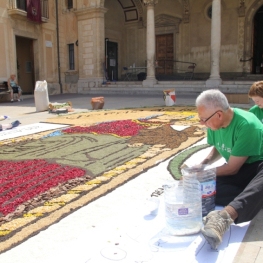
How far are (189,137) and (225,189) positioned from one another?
2936mm

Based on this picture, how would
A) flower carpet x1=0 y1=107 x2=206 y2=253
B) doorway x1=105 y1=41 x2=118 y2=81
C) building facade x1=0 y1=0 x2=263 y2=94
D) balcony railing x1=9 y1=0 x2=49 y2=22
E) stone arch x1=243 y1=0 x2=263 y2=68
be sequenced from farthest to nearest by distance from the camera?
doorway x1=105 y1=41 x2=118 y2=81, stone arch x1=243 y1=0 x2=263 y2=68, building facade x1=0 y1=0 x2=263 y2=94, balcony railing x1=9 y1=0 x2=49 y2=22, flower carpet x1=0 y1=107 x2=206 y2=253

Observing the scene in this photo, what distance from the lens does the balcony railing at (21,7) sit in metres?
16.8

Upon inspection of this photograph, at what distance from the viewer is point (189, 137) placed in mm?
5477

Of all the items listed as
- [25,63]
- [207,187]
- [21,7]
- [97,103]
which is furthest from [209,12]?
[207,187]

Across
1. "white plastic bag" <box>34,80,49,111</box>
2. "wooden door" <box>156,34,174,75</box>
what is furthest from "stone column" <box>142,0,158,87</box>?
"white plastic bag" <box>34,80,49,111</box>

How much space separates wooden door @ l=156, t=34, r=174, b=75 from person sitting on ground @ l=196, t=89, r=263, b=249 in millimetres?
18763

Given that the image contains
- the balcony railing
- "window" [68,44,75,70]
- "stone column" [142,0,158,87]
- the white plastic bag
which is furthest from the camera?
"window" [68,44,75,70]

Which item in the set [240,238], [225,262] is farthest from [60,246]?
[240,238]

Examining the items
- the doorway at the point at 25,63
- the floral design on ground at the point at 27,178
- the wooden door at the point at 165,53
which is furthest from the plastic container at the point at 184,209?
the doorway at the point at 25,63

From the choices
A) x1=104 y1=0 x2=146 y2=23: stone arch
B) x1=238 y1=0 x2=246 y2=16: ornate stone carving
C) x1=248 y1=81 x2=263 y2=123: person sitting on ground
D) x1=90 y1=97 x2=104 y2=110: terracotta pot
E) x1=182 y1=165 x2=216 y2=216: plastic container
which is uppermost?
x1=104 y1=0 x2=146 y2=23: stone arch

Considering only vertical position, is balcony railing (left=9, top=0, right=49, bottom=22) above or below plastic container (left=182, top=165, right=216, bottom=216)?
above

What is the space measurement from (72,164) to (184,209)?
2.11m

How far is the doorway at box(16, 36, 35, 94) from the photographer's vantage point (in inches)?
837

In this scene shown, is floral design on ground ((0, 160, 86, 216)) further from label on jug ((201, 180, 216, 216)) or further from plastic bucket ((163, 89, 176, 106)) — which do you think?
plastic bucket ((163, 89, 176, 106))
